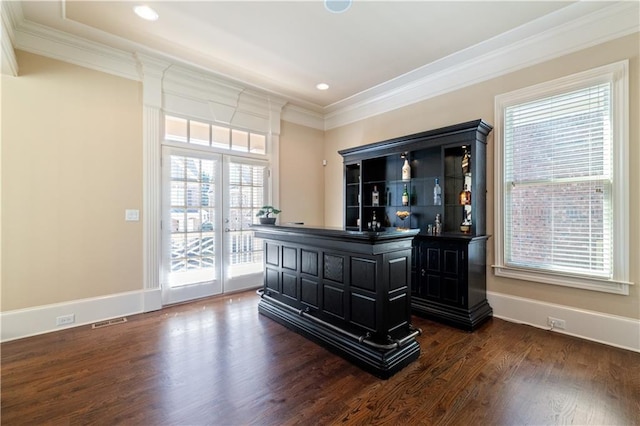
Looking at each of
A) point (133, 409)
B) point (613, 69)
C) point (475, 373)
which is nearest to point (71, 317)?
point (133, 409)

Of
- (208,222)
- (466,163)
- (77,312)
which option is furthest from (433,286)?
(77,312)

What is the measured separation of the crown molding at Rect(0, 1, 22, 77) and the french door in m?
1.54

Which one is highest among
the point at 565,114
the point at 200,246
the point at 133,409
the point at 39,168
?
the point at 565,114

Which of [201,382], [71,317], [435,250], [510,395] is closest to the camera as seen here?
[510,395]

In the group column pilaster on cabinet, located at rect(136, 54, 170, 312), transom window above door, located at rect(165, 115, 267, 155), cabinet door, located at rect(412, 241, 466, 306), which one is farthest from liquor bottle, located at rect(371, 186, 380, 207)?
column pilaster on cabinet, located at rect(136, 54, 170, 312)

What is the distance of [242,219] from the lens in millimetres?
4668

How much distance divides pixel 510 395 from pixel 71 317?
14.0 feet

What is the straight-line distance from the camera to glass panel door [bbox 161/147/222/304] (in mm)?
3900

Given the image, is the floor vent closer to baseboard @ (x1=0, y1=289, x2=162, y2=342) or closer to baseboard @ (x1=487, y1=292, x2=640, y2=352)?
baseboard @ (x1=0, y1=289, x2=162, y2=342)

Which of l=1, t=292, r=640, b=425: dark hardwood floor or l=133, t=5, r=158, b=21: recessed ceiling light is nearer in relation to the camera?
l=1, t=292, r=640, b=425: dark hardwood floor

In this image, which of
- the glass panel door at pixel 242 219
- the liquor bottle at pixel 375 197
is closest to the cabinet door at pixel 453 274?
the liquor bottle at pixel 375 197

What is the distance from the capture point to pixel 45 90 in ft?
10.2

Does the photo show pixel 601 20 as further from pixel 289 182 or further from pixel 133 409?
pixel 133 409

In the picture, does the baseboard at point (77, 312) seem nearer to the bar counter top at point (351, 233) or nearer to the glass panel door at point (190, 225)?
the glass panel door at point (190, 225)
